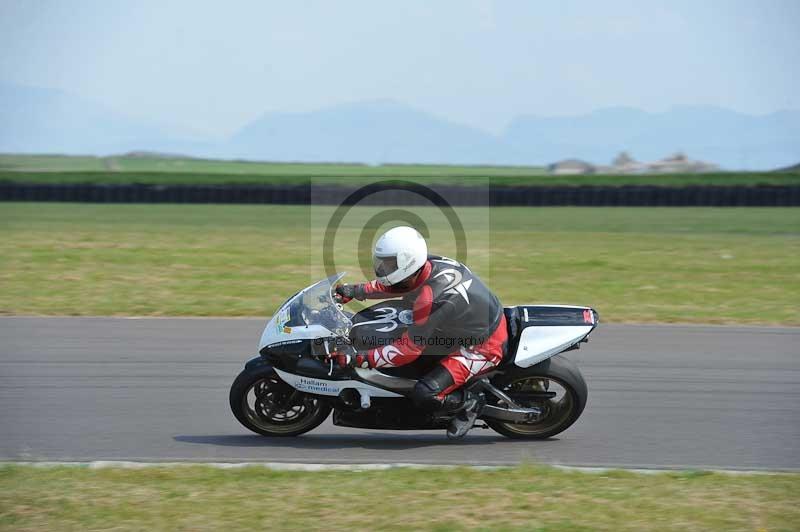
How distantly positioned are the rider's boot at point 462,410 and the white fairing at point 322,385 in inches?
18.2

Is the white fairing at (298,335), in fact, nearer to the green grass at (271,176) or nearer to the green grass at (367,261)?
the green grass at (367,261)

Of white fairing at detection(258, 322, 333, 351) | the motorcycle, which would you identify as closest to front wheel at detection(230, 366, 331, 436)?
the motorcycle

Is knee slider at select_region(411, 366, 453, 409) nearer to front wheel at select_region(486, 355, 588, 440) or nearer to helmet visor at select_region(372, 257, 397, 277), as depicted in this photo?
front wheel at select_region(486, 355, 588, 440)

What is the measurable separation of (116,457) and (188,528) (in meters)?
1.66

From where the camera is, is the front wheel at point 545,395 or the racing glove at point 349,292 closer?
the front wheel at point 545,395

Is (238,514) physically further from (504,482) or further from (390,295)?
(390,295)

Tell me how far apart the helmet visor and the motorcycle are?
349mm

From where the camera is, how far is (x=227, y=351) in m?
9.80

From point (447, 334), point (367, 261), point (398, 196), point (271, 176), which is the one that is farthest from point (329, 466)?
point (271, 176)

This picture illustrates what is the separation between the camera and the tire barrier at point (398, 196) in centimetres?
3241

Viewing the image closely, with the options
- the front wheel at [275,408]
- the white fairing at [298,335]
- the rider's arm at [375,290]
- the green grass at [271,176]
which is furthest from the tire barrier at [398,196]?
the white fairing at [298,335]

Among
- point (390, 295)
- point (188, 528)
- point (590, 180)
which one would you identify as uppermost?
point (590, 180)

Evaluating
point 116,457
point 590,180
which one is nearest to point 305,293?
point 116,457

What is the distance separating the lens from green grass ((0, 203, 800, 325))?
12.9m
